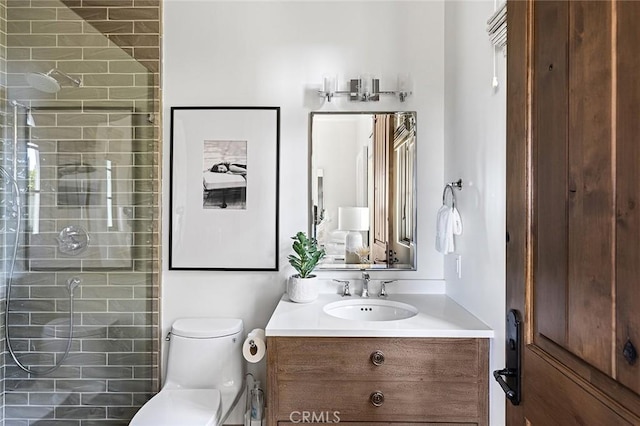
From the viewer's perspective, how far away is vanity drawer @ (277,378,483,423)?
1.56 metres

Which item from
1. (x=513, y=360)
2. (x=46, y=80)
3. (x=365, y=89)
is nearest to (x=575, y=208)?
(x=513, y=360)

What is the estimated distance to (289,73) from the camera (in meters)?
2.17

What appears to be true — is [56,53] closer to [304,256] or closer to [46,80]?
[46,80]

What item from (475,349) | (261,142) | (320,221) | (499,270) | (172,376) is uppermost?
(261,142)

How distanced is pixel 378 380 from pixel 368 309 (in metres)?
0.48

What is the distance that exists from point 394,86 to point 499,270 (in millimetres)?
1216

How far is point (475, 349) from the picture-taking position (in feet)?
5.08

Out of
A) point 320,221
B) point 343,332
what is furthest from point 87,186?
point 343,332

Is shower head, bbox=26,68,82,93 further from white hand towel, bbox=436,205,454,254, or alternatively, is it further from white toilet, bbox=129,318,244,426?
white hand towel, bbox=436,205,454,254

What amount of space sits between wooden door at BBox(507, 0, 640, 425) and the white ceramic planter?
3.82ft

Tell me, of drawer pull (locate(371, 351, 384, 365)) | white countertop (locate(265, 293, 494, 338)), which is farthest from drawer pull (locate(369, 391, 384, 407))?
white countertop (locate(265, 293, 494, 338))

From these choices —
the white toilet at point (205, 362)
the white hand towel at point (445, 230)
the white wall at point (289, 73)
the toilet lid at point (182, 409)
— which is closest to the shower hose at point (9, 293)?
the white wall at point (289, 73)

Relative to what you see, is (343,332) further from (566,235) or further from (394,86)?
(394,86)

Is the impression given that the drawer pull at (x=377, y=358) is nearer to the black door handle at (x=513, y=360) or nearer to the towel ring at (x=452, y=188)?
the black door handle at (x=513, y=360)
